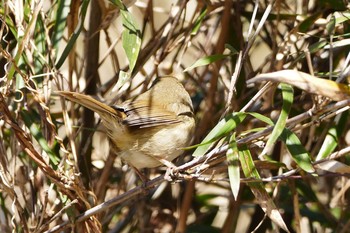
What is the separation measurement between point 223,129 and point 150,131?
0.80 meters

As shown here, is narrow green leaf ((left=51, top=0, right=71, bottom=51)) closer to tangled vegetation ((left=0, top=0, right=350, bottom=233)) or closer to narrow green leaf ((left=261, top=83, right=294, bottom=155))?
tangled vegetation ((left=0, top=0, right=350, bottom=233))

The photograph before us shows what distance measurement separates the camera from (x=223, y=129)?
2.03m

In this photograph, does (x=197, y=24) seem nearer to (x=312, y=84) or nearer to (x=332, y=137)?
(x=332, y=137)

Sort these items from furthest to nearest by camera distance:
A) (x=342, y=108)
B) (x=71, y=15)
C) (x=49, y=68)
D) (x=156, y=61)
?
(x=156, y=61)
(x=71, y=15)
(x=49, y=68)
(x=342, y=108)

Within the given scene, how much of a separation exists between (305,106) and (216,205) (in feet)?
2.39

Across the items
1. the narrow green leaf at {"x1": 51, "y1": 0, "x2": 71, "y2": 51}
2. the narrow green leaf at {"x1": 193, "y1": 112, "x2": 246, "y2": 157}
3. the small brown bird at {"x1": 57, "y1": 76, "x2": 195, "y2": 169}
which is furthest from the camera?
the small brown bird at {"x1": 57, "y1": 76, "x2": 195, "y2": 169}

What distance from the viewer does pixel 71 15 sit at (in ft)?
8.14

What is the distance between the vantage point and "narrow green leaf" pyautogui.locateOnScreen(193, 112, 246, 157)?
2029mm

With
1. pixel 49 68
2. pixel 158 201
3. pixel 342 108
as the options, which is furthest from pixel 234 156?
pixel 158 201

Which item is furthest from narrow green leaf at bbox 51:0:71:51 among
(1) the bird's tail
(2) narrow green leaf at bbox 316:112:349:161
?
(2) narrow green leaf at bbox 316:112:349:161

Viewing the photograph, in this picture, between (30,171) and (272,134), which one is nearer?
(272,134)

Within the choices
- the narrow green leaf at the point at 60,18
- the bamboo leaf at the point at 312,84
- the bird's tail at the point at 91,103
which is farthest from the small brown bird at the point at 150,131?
the bamboo leaf at the point at 312,84

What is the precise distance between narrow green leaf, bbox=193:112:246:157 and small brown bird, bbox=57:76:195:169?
1.89 feet

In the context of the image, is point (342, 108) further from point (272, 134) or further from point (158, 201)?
point (158, 201)
